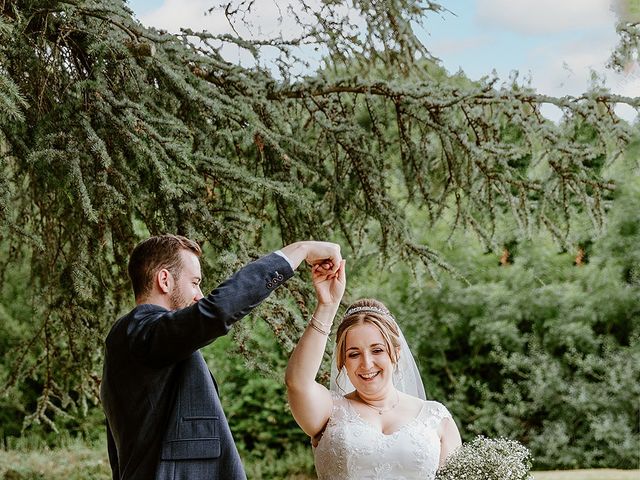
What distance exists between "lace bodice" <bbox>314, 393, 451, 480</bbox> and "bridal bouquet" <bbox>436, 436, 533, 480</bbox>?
8cm

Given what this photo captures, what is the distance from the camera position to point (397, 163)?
5664 millimetres

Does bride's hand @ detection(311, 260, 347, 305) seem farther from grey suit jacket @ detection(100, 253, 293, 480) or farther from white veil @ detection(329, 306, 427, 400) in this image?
white veil @ detection(329, 306, 427, 400)

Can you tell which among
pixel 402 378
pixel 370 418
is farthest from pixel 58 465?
pixel 370 418

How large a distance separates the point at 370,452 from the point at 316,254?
0.73 m

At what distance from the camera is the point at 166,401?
231cm

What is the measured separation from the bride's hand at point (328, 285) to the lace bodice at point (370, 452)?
0.45m

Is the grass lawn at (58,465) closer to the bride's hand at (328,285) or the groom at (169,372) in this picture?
the bride's hand at (328,285)

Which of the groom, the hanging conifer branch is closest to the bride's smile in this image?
the groom

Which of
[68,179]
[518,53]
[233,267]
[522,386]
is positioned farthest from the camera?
[522,386]

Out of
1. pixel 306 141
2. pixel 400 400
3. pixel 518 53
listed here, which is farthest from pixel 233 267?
pixel 518 53

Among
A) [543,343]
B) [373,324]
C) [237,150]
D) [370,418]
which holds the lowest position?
[370,418]

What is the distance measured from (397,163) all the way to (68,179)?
2700 millimetres

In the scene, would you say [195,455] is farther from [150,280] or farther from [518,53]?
[518,53]

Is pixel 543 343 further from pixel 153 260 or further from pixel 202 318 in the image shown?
pixel 202 318
